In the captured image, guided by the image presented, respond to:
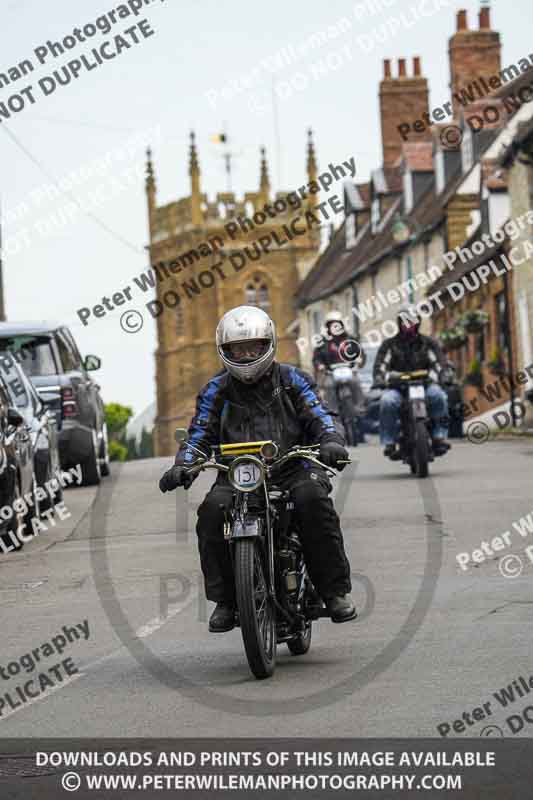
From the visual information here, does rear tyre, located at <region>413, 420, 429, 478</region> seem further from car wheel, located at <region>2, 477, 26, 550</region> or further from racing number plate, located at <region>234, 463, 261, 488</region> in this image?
racing number plate, located at <region>234, 463, 261, 488</region>

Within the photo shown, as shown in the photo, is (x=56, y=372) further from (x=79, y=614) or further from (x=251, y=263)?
(x=251, y=263)

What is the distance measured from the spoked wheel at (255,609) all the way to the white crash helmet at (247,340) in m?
0.83

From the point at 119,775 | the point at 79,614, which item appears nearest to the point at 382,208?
the point at 79,614

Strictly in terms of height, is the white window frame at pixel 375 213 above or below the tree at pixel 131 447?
above

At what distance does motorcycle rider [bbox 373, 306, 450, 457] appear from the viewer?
19.8 m

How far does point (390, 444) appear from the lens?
2017 cm

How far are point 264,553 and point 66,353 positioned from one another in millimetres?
14299

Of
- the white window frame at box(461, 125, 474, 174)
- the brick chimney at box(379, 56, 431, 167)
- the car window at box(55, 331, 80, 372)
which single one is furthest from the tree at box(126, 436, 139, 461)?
the car window at box(55, 331, 80, 372)


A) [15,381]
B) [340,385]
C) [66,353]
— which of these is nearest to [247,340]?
[15,381]

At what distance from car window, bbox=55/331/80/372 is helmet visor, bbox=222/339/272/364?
13.4 metres

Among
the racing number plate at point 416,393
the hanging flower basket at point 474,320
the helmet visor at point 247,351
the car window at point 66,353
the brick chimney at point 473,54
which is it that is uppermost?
the brick chimney at point 473,54

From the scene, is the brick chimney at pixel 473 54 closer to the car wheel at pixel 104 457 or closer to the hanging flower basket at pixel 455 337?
the hanging flower basket at pixel 455 337

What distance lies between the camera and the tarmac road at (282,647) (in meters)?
6.88

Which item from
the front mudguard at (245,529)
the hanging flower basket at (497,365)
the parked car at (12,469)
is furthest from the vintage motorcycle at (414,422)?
the hanging flower basket at (497,365)
